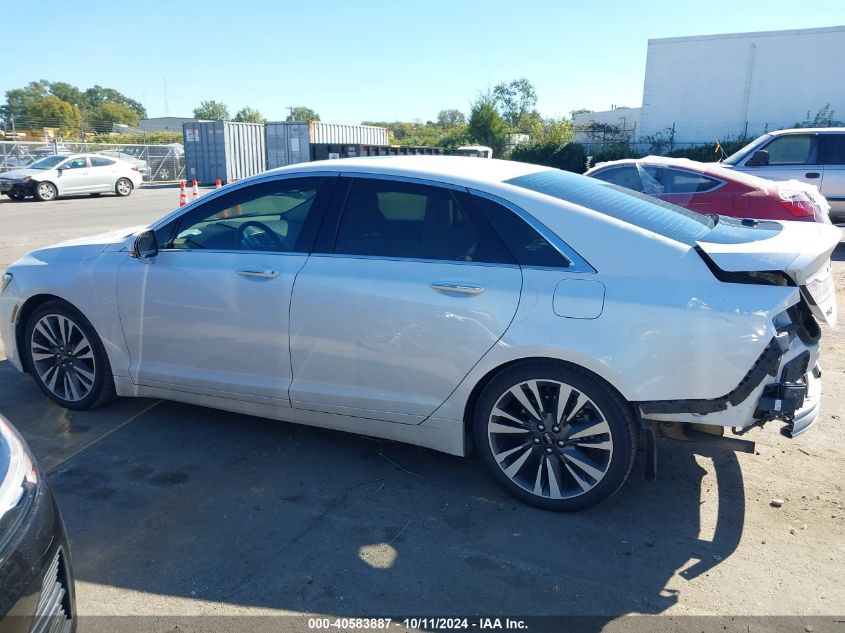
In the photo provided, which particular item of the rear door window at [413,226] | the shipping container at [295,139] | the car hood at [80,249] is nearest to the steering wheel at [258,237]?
the rear door window at [413,226]

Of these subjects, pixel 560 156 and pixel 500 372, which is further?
pixel 560 156

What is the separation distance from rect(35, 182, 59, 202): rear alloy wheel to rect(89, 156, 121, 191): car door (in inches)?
51.9

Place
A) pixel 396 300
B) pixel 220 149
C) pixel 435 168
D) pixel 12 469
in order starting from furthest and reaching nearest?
pixel 220 149 < pixel 435 168 < pixel 396 300 < pixel 12 469

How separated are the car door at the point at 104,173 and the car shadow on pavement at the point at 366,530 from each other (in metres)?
20.9

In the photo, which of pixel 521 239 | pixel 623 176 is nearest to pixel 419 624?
pixel 521 239

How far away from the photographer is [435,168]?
3.76m

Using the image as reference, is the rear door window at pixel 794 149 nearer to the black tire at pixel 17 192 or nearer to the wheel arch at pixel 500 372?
the wheel arch at pixel 500 372

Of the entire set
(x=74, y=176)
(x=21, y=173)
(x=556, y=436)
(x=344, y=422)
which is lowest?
(x=344, y=422)

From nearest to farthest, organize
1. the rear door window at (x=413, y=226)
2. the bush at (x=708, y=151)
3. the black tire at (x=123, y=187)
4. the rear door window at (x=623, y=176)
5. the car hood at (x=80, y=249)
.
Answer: the rear door window at (x=413, y=226), the car hood at (x=80, y=249), the rear door window at (x=623, y=176), the black tire at (x=123, y=187), the bush at (x=708, y=151)

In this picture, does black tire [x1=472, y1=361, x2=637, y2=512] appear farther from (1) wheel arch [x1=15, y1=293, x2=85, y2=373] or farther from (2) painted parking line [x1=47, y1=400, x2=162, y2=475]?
(1) wheel arch [x1=15, y1=293, x2=85, y2=373]

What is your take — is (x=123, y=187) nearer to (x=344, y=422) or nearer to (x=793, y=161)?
(x=793, y=161)

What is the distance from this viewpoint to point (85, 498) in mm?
3541

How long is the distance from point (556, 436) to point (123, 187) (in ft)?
77.0

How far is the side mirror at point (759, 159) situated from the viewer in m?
11.0
